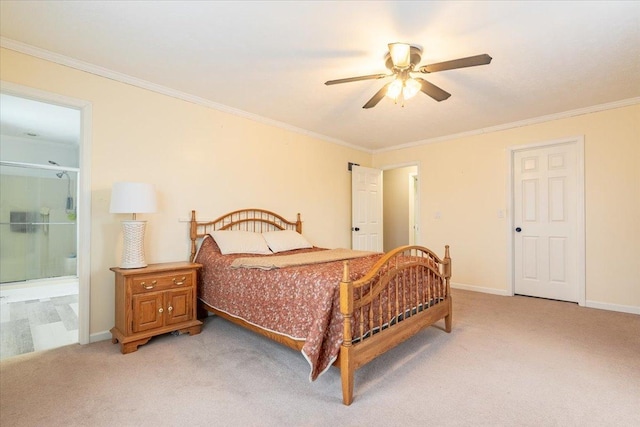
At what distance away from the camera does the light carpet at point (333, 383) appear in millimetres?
1688

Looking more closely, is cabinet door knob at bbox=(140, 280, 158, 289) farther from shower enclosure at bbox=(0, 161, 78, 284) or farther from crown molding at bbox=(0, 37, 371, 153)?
shower enclosure at bbox=(0, 161, 78, 284)

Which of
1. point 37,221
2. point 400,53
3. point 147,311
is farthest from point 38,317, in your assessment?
point 400,53

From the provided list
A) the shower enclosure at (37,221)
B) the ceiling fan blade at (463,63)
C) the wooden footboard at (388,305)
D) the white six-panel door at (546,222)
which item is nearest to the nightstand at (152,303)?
the wooden footboard at (388,305)

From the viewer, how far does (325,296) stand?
192 cm

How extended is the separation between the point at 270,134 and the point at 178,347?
2823 millimetres

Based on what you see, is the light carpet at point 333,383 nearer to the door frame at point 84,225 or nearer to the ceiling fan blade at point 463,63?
the door frame at point 84,225

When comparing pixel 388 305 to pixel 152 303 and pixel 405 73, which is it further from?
pixel 152 303

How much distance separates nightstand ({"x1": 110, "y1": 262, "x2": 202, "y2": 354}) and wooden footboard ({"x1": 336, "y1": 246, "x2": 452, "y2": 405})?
5.49ft

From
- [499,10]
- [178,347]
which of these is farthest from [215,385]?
[499,10]

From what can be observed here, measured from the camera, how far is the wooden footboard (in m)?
1.81

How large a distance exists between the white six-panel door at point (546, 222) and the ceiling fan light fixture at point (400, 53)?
3.06 meters

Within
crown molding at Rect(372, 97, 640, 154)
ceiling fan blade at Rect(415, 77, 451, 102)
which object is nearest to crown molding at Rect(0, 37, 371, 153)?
ceiling fan blade at Rect(415, 77, 451, 102)

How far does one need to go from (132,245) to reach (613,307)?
5.26 metres

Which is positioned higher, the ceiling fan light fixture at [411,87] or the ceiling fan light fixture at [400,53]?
the ceiling fan light fixture at [400,53]
